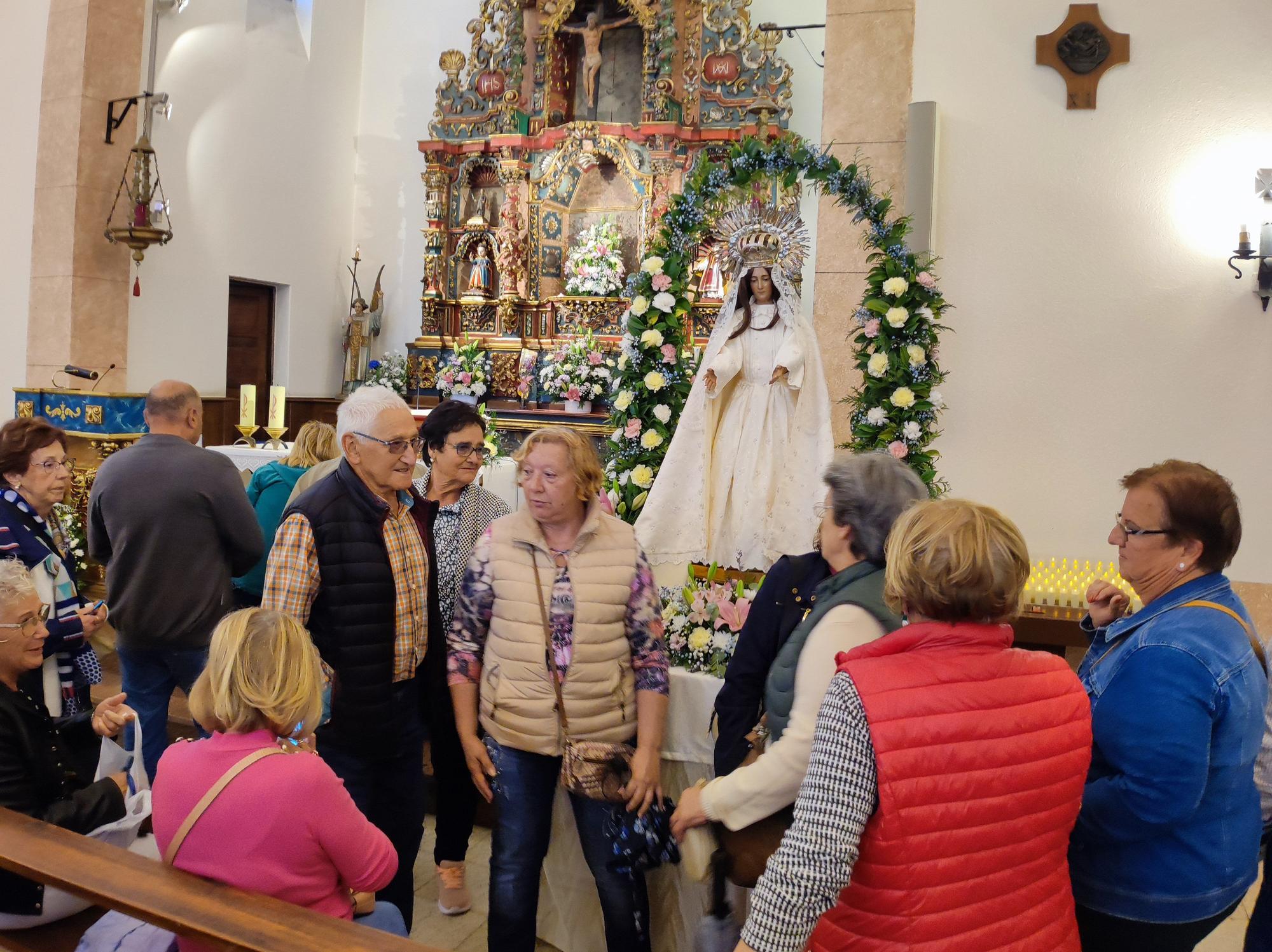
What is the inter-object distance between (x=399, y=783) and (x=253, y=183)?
9.29 m

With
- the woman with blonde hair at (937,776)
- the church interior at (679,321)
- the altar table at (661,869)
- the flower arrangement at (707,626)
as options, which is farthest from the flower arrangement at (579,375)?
the woman with blonde hair at (937,776)

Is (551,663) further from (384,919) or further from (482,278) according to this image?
(482,278)

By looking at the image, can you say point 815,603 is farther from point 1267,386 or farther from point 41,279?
point 41,279

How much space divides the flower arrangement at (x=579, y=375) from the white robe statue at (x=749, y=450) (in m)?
6.02

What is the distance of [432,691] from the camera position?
300cm

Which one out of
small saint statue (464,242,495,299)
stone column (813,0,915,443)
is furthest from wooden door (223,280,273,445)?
stone column (813,0,915,443)

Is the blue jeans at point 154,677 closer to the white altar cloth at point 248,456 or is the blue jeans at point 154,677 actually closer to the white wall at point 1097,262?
the white wall at point 1097,262

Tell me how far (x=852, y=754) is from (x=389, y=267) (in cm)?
1166

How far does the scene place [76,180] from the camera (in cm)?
848

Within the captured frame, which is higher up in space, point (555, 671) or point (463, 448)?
point (463, 448)

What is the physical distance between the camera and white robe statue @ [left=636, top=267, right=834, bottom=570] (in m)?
4.40

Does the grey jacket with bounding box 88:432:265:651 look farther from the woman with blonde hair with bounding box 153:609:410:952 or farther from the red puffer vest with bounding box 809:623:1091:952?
the red puffer vest with bounding box 809:623:1091:952

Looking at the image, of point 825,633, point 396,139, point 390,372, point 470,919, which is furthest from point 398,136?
point 825,633

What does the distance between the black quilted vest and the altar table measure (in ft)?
2.38
